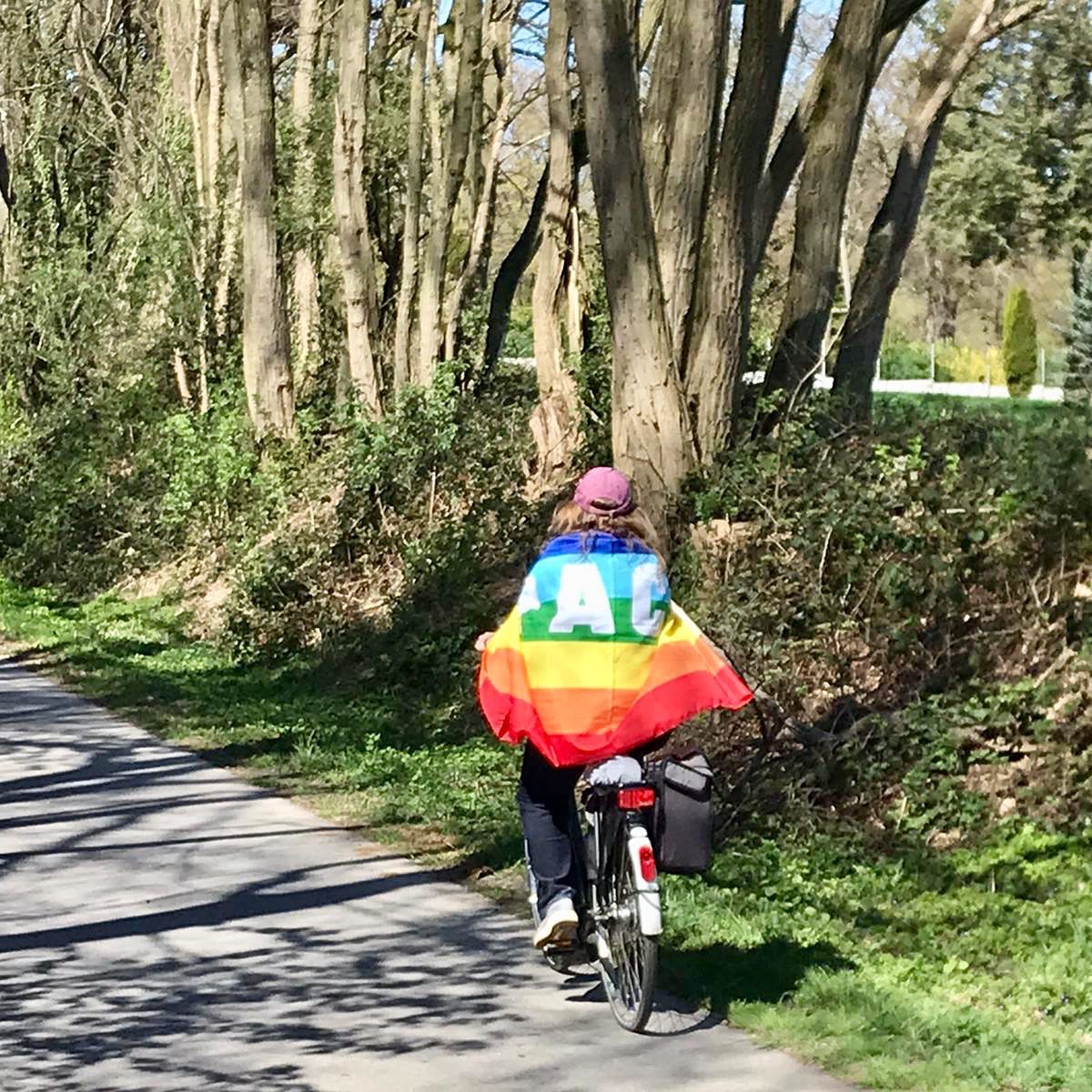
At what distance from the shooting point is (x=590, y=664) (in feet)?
21.6

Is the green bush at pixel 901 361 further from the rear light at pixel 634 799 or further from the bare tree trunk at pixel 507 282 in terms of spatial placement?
the rear light at pixel 634 799

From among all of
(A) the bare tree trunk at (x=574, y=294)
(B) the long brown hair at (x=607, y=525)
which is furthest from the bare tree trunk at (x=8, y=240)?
(B) the long brown hair at (x=607, y=525)

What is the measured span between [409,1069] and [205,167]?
19.0 m

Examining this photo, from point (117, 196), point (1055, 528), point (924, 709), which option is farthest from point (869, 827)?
point (117, 196)

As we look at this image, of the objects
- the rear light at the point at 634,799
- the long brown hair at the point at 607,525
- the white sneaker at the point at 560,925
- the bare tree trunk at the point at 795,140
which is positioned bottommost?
the white sneaker at the point at 560,925

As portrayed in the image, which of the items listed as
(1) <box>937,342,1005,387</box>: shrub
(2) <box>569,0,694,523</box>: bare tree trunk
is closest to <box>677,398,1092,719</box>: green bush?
(2) <box>569,0,694,523</box>: bare tree trunk

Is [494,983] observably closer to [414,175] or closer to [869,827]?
[869,827]

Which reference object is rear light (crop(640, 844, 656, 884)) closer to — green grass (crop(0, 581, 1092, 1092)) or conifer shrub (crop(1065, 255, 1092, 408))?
green grass (crop(0, 581, 1092, 1092))

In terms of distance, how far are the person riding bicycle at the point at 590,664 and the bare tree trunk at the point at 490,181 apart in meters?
12.7

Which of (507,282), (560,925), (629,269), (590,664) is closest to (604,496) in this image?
(590,664)

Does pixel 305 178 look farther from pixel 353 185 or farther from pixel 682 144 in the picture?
pixel 682 144

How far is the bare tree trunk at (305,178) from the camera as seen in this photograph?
21.9m

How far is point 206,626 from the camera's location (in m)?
18.5

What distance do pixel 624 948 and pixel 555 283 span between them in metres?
10.8
